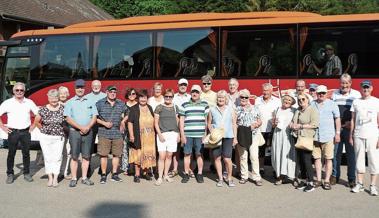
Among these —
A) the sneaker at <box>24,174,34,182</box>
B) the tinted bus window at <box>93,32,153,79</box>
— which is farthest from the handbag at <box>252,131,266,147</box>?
the sneaker at <box>24,174,34,182</box>

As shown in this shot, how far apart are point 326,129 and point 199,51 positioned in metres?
4.14

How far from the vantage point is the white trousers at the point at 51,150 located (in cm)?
759

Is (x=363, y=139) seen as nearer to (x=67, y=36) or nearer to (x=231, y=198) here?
(x=231, y=198)

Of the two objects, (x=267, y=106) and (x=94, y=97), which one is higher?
(x=94, y=97)

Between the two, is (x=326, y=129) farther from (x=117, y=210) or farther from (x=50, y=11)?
(x=50, y=11)

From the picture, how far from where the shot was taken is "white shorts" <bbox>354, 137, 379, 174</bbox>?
6805mm

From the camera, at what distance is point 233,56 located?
32.9 feet

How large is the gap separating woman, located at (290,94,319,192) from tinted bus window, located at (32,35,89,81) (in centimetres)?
601

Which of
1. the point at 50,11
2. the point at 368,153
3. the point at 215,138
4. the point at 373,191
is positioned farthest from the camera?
the point at 50,11

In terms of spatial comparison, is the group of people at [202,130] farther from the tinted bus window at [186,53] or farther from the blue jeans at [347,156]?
the tinted bus window at [186,53]

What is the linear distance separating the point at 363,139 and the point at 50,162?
17.6 feet

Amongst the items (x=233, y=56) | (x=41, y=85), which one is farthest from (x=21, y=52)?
(x=233, y=56)

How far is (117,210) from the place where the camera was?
6062 millimetres

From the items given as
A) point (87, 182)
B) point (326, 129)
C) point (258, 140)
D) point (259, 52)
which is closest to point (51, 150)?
point (87, 182)
